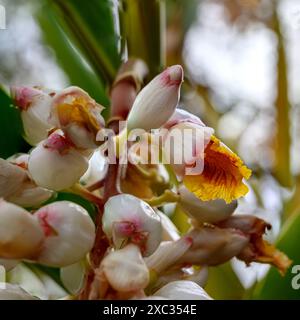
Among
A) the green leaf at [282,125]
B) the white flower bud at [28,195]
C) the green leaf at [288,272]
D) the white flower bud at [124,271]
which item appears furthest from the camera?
the green leaf at [282,125]

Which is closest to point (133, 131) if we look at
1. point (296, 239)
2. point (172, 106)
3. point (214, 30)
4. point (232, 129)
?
point (172, 106)

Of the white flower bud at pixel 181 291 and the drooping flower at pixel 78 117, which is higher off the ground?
the drooping flower at pixel 78 117

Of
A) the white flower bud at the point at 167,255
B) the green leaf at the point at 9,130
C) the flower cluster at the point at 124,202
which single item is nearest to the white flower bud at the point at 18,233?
the flower cluster at the point at 124,202

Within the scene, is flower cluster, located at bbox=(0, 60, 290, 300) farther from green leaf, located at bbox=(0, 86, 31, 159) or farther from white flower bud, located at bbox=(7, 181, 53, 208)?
green leaf, located at bbox=(0, 86, 31, 159)

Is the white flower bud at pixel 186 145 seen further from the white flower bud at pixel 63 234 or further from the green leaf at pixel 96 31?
the green leaf at pixel 96 31

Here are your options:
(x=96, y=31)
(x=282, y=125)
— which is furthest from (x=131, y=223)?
(x=282, y=125)

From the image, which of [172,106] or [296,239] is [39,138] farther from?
[296,239]

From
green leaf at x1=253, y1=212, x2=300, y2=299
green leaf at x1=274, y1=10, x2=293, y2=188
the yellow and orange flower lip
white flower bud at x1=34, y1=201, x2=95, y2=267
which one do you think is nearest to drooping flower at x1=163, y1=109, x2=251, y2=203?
the yellow and orange flower lip
